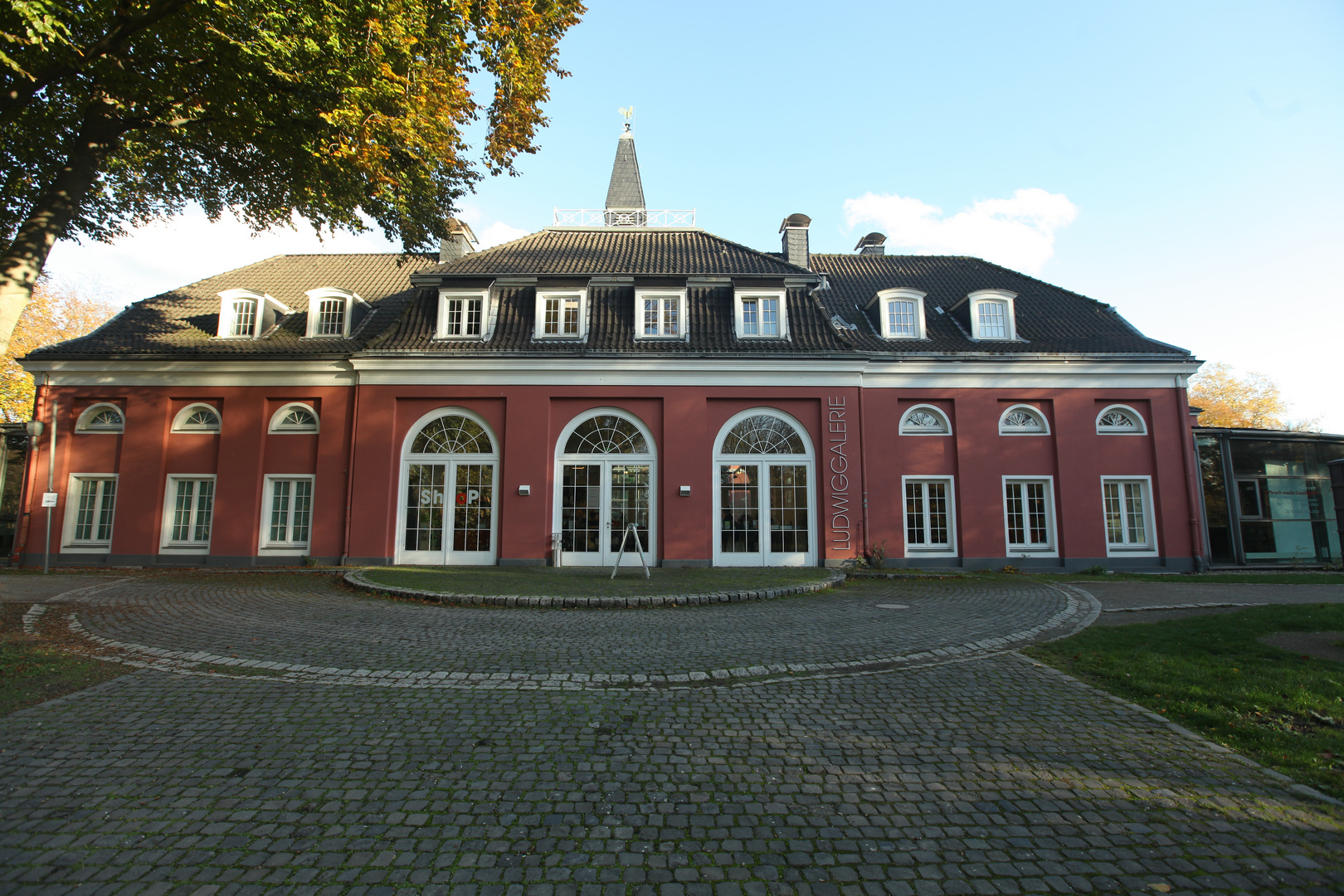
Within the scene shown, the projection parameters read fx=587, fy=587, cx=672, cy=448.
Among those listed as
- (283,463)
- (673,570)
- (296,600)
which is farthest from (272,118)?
(673,570)

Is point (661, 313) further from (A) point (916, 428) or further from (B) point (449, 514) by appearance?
(B) point (449, 514)

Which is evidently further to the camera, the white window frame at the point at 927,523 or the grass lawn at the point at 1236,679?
the white window frame at the point at 927,523

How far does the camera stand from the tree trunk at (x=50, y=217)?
27.9ft

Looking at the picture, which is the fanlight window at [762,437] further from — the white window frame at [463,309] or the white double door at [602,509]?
the white window frame at [463,309]

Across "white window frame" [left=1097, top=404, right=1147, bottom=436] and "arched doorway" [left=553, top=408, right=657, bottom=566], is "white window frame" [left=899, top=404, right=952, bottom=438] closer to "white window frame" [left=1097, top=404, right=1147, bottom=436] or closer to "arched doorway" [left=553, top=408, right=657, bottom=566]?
"white window frame" [left=1097, top=404, right=1147, bottom=436]

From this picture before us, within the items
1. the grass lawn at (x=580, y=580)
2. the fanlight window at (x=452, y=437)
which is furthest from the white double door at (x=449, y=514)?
the grass lawn at (x=580, y=580)

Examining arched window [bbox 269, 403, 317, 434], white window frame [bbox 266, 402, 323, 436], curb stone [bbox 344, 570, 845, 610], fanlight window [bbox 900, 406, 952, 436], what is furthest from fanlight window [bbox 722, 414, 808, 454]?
arched window [bbox 269, 403, 317, 434]

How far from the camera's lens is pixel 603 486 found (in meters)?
15.6

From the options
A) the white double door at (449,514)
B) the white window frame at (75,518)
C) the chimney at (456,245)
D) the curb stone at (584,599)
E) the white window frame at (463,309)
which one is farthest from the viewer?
the chimney at (456,245)

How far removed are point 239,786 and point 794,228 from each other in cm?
2049

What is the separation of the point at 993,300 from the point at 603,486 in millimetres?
12687

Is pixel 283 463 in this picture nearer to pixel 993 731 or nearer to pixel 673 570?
pixel 673 570

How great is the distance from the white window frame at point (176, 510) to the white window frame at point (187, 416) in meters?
1.21

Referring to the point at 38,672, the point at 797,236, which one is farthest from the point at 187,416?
the point at 797,236
